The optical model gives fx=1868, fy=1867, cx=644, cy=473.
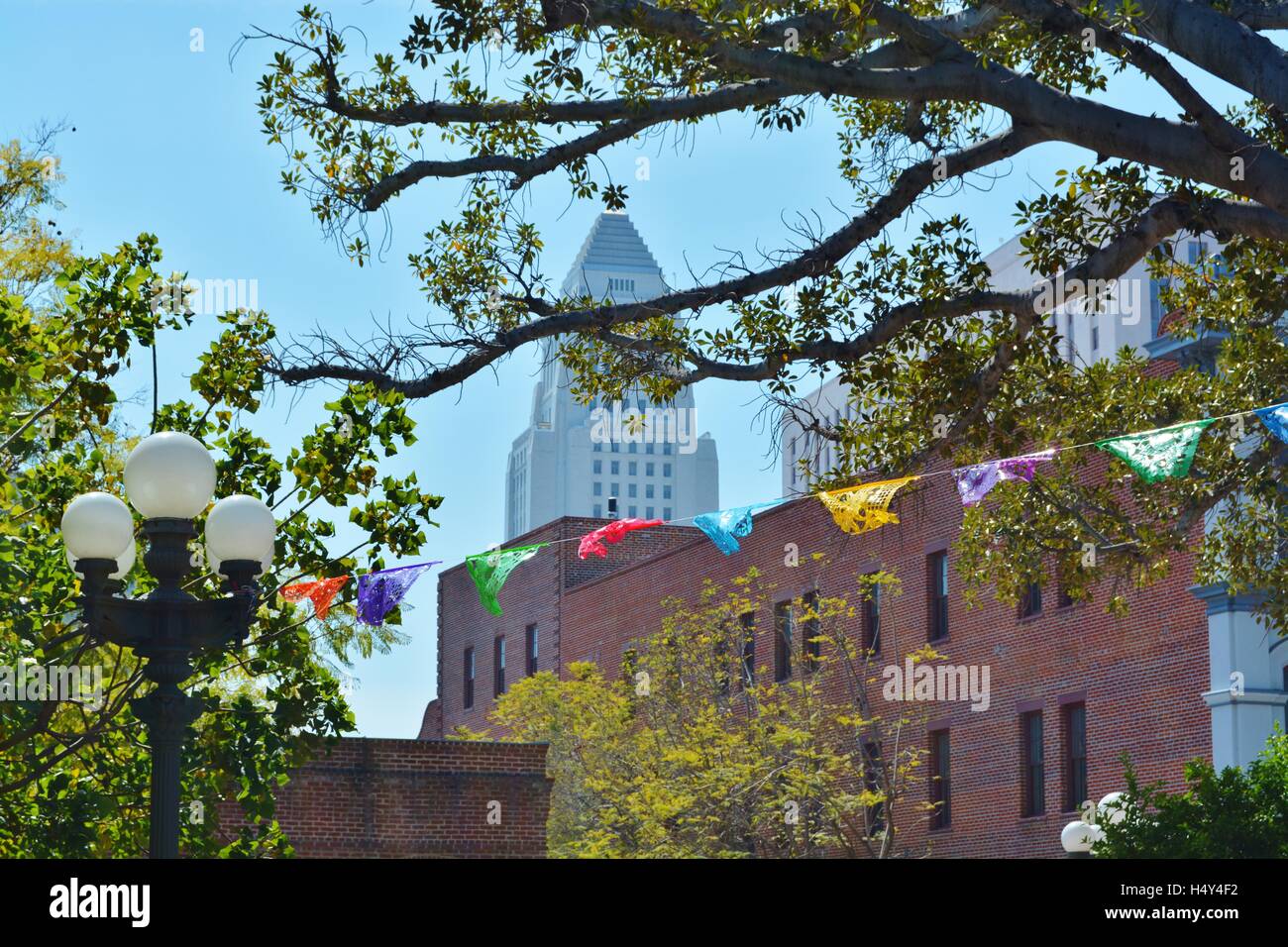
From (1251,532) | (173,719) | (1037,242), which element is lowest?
(173,719)

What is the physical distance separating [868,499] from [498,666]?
41.9 meters

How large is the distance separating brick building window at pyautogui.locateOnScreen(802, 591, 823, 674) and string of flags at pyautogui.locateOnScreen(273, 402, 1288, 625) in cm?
1938

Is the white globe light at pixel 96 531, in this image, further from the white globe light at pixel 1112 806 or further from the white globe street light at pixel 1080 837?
the white globe light at pixel 1112 806

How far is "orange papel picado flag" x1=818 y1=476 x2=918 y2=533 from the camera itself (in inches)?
598

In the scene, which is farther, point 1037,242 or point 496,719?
point 496,719

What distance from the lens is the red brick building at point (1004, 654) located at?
31844 millimetres

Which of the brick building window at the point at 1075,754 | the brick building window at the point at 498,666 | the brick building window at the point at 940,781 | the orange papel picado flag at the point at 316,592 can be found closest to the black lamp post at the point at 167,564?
the orange papel picado flag at the point at 316,592

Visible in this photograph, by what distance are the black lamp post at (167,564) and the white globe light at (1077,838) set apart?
16656 mm

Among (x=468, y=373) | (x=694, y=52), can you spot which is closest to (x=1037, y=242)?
(x=694, y=52)

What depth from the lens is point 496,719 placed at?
45625 millimetres

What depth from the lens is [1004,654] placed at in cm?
3616

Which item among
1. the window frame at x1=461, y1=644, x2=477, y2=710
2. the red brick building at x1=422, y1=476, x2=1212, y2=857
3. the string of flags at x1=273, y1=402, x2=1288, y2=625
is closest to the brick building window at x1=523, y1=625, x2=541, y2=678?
the window frame at x1=461, y1=644, x2=477, y2=710
